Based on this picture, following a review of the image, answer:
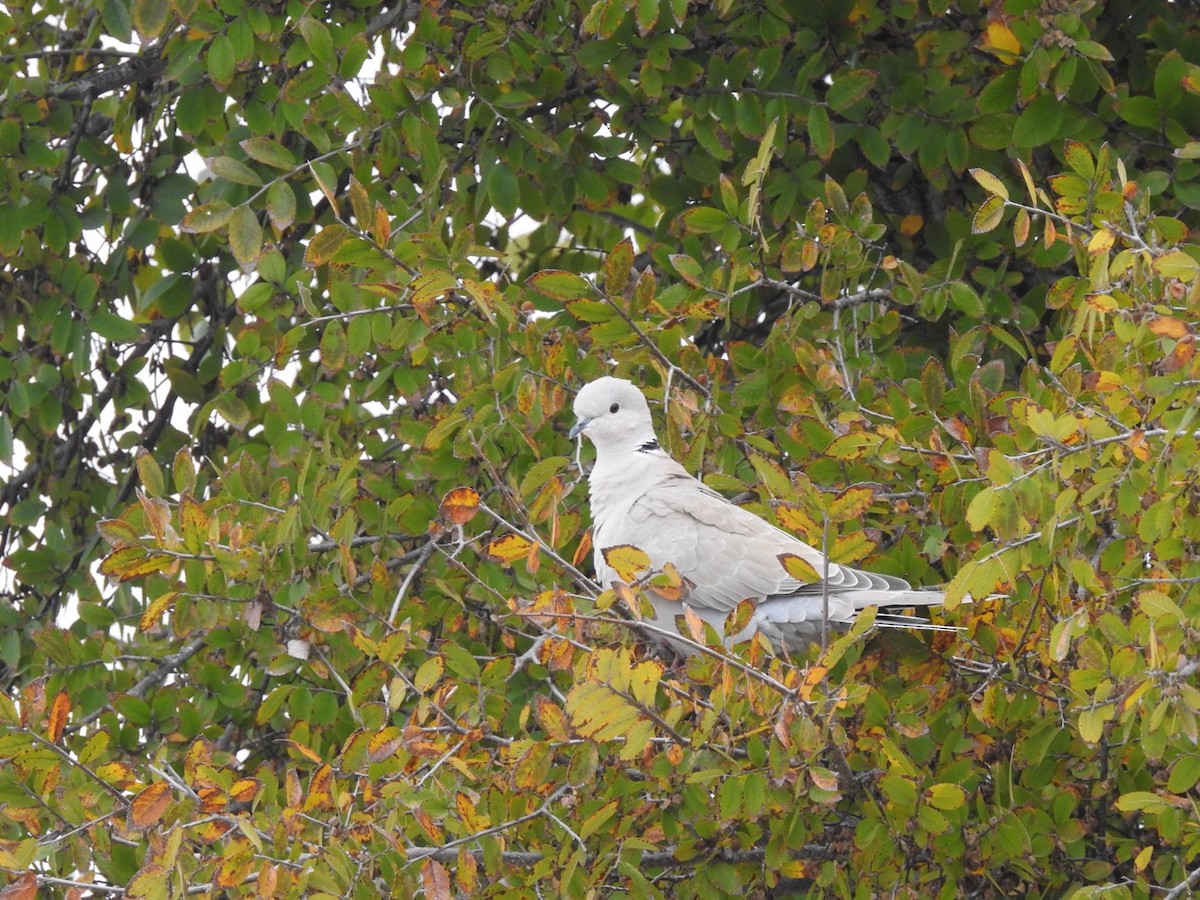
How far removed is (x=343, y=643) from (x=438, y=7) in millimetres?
1838

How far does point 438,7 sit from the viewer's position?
166 inches

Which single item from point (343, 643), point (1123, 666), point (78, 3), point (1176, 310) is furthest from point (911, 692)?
point (78, 3)

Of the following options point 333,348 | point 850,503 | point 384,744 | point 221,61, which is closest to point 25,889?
point 384,744

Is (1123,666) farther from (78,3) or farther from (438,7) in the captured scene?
(78,3)

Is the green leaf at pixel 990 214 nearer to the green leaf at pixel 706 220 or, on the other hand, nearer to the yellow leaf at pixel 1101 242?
the yellow leaf at pixel 1101 242

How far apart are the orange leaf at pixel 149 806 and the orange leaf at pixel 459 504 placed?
0.70m

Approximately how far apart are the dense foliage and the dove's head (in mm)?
86

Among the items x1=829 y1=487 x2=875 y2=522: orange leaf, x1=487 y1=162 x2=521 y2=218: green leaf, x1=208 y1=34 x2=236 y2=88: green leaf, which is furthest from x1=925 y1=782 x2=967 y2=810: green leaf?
x1=208 y1=34 x2=236 y2=88: green leaf

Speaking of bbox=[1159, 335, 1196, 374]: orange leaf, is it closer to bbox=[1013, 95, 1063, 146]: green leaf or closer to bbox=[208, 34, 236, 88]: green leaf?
bbox=[1013, 95, 1063, 146]: green leaf

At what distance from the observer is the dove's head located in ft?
12.8

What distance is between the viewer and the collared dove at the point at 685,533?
12.0 feet

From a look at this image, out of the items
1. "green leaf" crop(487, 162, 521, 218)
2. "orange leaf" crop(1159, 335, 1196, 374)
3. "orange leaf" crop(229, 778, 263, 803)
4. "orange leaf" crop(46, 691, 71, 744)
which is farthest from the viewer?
"green leaf" crop(487, 162, 521, 218)

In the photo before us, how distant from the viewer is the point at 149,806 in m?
2.62

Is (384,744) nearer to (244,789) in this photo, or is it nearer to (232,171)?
(244,789)
